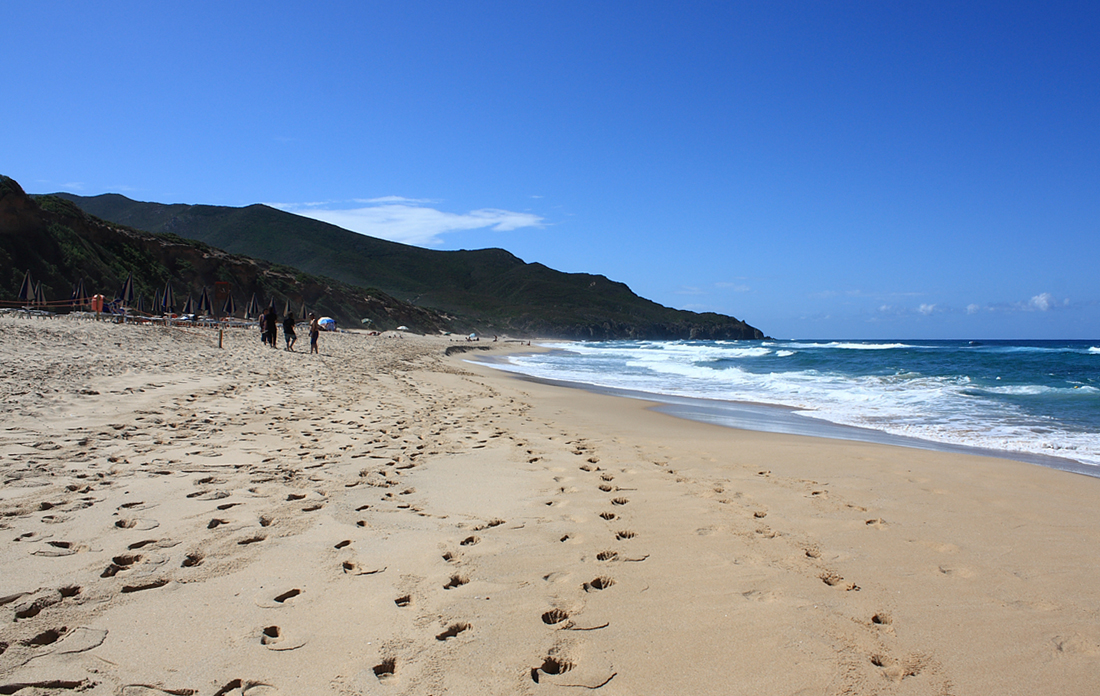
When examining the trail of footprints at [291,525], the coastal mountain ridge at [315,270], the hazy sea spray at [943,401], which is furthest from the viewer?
the coastal mountain ridge at [315,270]

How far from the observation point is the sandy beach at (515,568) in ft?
6.89

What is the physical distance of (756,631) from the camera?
240cm

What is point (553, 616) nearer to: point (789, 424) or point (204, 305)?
point (789, 424)

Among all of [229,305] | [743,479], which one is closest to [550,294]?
[229,305]

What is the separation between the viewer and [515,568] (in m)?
2.96

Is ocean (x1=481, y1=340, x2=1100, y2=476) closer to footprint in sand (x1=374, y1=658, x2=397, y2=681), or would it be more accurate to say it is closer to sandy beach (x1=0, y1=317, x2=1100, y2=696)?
sandy beach (x1=0, y1=317, x2=1100, y2=696)

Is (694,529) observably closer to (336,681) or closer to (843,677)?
(843,677)

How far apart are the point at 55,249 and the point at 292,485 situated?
44.9m

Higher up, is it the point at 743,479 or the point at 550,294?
the point at 550,294

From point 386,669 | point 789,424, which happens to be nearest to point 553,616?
point 386,669

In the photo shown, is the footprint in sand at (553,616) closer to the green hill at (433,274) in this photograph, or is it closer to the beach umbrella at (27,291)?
the beach umbrella at (27,291)

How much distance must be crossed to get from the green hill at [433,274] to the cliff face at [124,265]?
34052mm

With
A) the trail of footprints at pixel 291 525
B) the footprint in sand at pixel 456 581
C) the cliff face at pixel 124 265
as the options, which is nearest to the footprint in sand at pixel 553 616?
the trail of footprints at pixel 291 525

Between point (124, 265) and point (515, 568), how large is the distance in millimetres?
50942
